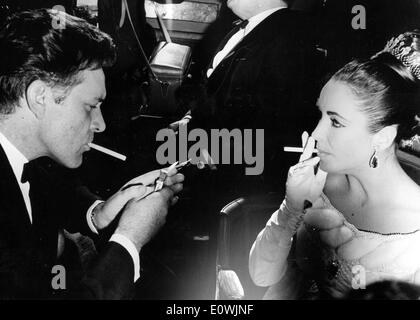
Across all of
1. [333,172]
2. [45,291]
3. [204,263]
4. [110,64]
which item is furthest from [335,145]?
[45,291]

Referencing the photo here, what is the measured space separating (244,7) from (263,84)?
370 mm

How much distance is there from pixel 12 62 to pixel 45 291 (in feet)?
3.37

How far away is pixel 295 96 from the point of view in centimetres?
234

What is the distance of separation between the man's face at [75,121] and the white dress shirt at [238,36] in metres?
0.52

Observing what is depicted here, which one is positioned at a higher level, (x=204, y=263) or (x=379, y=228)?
(x=379, y=228)

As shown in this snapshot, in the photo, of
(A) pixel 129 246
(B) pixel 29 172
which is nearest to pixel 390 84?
(A) pixel 129 246

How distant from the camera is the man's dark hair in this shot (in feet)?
7.12

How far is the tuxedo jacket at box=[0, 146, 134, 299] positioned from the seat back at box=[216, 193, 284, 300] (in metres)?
0.42

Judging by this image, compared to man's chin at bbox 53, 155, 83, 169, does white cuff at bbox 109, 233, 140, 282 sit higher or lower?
lower

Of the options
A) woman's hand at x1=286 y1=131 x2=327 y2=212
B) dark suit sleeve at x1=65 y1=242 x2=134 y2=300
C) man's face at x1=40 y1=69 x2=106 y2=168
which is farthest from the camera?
woman's hand at x1=286 y1=131 x2=327 y2=212

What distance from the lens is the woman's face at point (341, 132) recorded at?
2252mm

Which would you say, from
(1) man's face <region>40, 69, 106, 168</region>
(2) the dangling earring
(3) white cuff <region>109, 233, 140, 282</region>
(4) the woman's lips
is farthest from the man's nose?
(2) the dangling earring

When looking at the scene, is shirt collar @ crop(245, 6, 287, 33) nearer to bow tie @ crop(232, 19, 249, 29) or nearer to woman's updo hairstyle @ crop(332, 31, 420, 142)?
bow tie @ crop(232, 19, 249, 29)

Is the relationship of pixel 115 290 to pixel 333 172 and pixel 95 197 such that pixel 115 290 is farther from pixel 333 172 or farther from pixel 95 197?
pixel 333 172
